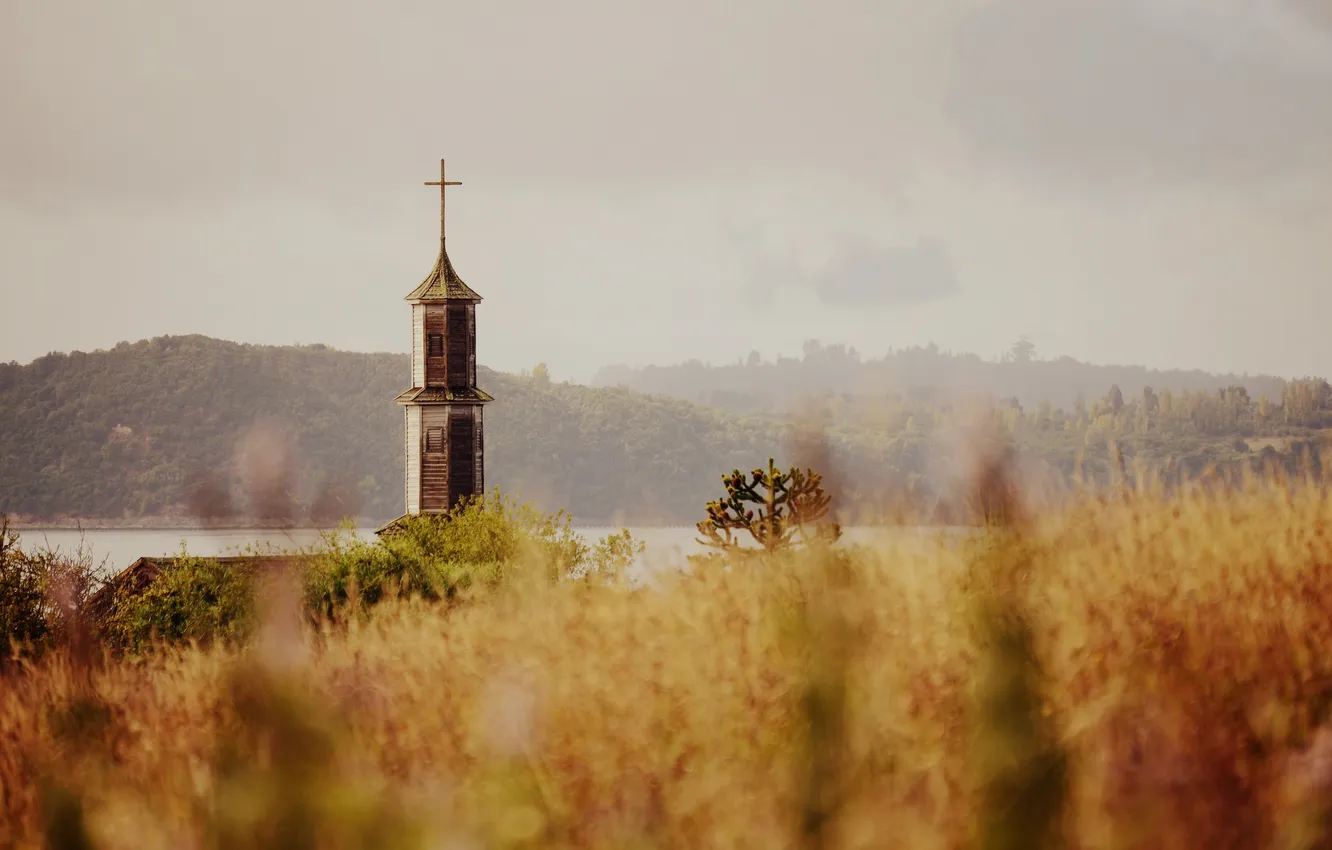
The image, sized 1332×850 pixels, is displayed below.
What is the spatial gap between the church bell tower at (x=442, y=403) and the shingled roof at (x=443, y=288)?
0.15 ft

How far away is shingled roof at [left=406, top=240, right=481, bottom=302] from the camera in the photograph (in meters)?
53.2

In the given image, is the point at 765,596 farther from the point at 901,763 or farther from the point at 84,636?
the point at 84,636

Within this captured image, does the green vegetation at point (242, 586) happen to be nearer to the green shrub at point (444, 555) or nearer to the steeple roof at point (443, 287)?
the green shrub at point (444, 555)

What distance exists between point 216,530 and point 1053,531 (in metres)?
5.66

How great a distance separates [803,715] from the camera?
4074 mm

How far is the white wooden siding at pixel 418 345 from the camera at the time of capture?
5262 centimetres

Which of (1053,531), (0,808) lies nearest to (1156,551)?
(1053,531)

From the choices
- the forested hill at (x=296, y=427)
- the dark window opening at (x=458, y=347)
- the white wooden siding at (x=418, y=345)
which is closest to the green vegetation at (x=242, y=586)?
the white wooden siding at (x=418, y=345)

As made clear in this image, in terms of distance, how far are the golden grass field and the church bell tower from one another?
42.0m

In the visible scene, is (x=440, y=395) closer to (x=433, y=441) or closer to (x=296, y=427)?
(x=433, y=441)

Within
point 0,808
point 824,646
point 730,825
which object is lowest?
point 0,808

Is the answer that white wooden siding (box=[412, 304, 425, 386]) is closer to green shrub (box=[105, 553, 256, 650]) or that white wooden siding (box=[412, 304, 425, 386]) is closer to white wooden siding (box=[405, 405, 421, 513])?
white wooden siding (box=[405, 405, 421, 513])

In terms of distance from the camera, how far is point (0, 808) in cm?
715

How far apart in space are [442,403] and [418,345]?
3.13 m
